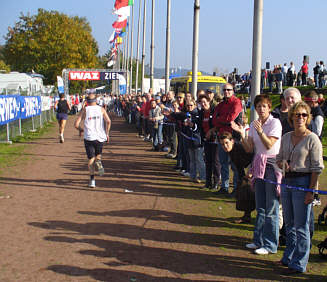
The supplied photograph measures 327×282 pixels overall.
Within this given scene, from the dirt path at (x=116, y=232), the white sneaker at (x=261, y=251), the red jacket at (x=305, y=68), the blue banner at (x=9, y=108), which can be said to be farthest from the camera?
the red jacket at (x=305, y=68)

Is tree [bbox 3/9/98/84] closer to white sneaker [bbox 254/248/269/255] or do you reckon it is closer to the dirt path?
the dirt path

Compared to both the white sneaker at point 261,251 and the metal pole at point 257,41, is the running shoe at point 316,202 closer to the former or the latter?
the metal pole at point 257,41

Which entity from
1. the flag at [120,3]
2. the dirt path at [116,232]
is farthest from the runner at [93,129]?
the flag at [120,3]

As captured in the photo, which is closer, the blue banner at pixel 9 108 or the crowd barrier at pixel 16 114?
the blue banner at pixel 9 108

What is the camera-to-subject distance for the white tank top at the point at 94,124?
34.2ft

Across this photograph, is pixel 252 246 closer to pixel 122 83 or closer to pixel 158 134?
pixel 158 134

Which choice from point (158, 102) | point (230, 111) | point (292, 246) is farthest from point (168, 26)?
point (292, 246)

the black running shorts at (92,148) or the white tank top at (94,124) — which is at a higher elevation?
the white tank top at (94,124)

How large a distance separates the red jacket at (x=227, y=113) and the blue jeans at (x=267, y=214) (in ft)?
9.50

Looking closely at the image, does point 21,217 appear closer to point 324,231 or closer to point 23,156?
point 324,231

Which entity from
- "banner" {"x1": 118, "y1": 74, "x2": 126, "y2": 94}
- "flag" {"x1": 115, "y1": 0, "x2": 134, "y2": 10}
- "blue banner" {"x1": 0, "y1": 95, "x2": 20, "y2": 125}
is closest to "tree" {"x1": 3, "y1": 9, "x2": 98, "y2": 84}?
"banner" {"x1": 118, "y1": 74, "x2": 126, "y2": 94}

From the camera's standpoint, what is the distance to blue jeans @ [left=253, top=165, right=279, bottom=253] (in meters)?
5.91

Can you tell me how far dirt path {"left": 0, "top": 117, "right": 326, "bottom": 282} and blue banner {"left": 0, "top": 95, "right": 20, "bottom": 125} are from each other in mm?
5465

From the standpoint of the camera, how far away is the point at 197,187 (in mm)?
10453
